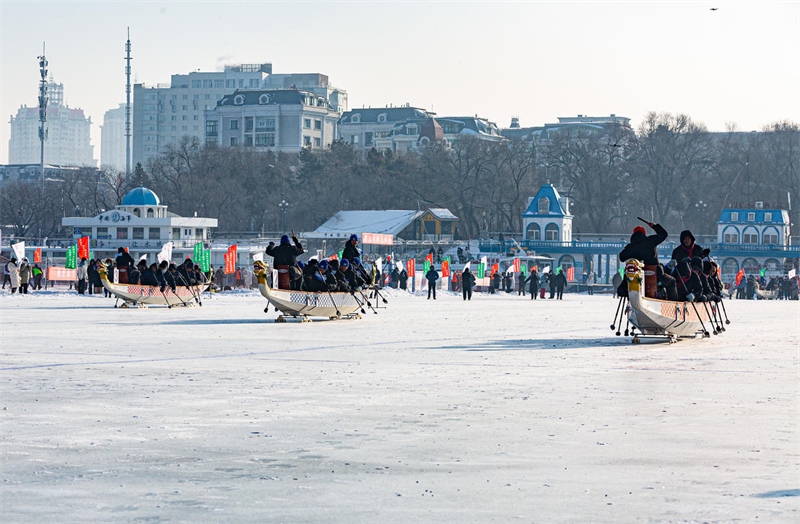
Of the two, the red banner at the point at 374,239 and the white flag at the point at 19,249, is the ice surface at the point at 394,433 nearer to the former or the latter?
the white flag at the point at 19,249

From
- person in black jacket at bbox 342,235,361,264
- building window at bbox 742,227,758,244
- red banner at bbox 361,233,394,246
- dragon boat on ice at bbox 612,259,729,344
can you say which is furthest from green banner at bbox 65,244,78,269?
building window at bbox 742,227,758,244

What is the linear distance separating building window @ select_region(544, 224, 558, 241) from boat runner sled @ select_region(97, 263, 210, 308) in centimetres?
6282

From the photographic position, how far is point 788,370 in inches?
555

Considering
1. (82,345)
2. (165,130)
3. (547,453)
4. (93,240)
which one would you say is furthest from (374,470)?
(165,130)

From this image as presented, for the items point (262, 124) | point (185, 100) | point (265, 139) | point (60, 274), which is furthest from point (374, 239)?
point (185, 100)

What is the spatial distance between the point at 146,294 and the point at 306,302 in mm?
7976

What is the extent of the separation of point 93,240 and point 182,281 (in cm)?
5400

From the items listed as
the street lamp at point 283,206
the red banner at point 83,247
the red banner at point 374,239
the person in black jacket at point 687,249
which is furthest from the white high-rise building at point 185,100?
the person in black jacket at point 687,249

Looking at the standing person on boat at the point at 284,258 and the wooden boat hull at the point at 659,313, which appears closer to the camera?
the wooden boat hull at the point at 659,313

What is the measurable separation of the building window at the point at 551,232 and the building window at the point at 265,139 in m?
67.7

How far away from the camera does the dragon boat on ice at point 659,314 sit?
1778 centimetres

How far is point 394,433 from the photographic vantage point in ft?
29.4

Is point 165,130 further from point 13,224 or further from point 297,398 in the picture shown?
point 297,398

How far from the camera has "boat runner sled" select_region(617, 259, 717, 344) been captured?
17.8 meters
